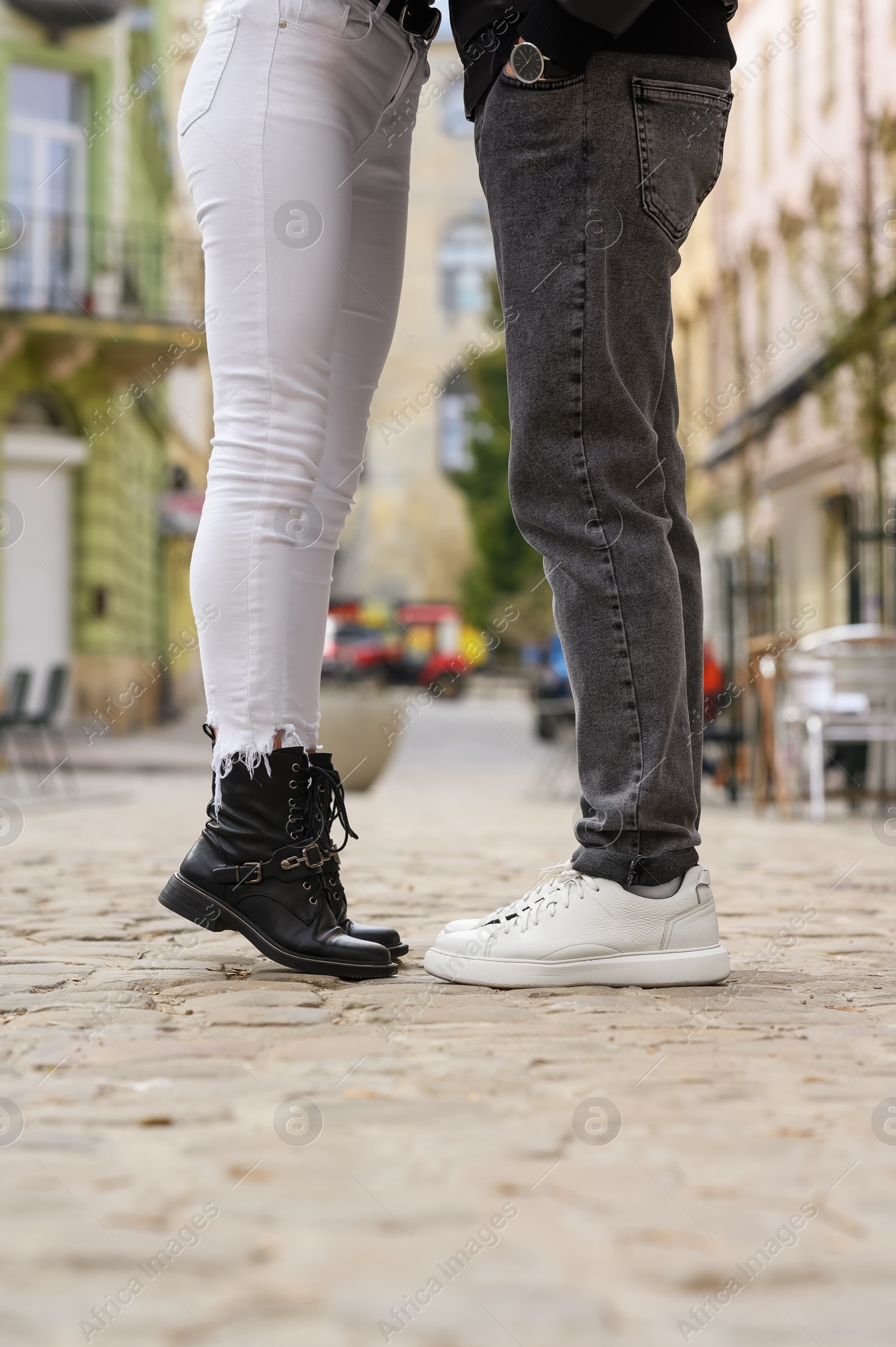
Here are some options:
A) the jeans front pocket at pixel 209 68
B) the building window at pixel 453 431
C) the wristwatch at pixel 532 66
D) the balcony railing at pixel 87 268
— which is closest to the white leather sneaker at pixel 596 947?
the wristwatch at pixel 532 66

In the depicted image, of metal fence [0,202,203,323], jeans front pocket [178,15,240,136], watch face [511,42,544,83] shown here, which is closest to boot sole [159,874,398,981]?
jeans front pocket [178,15,240,136]

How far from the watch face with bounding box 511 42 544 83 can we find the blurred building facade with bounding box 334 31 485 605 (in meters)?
45.1

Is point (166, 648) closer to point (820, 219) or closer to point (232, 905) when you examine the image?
point (820, 219)

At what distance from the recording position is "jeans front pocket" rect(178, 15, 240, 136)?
2.35 metres

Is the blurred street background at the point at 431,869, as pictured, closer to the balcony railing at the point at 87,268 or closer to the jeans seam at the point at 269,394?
the balcony railing at the point at 87,268

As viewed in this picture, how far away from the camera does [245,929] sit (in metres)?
2.30

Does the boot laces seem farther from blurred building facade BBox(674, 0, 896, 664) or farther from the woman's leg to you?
blurred building facade BBox(674, 0, 896, 664)

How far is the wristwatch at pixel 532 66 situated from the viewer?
2.23 meters

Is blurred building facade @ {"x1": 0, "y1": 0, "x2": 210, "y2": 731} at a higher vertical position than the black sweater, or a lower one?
higher

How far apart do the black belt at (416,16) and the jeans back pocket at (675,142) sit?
410 millimetres

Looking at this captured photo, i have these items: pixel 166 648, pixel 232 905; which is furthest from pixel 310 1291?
pixel 166 648

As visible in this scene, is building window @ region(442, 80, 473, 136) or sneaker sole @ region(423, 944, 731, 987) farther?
building window @ region(442, 80, 473, 136)

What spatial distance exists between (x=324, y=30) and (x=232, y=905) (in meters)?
1.35

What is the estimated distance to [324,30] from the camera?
2.36 metres
